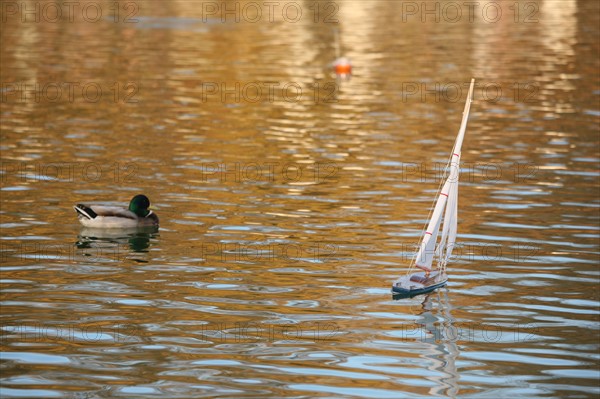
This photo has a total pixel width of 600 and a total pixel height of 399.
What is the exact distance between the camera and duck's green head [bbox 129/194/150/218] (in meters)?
31.8

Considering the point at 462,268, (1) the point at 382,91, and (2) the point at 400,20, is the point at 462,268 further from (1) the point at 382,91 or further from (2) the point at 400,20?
(2) the point at 400,20

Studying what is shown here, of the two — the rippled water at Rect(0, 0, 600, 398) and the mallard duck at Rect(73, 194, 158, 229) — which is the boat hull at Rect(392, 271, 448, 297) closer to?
the rippled water at Rect(0, 0, 600, 398)

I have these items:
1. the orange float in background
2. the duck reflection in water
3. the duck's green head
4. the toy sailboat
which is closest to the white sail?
the toy sailboat

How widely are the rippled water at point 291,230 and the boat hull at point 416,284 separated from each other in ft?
1.08

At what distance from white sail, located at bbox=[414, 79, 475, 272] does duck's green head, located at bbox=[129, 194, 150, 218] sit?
27.8 ft

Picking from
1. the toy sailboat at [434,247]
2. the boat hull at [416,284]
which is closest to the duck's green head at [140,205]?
the toy sailboat at [434,247]

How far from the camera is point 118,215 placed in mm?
31781

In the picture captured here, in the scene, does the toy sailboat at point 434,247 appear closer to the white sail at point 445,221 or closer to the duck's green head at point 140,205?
the white sail at point 445,221

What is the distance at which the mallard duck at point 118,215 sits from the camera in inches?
1233

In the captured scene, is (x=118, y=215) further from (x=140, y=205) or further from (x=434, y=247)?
(x=434, y=247)

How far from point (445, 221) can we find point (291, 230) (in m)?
6.34

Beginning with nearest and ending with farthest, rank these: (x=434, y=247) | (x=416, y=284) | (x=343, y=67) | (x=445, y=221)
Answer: (x=416, y=284), (x=434, y=247), (x=445, y=221), (x=343, y=67)

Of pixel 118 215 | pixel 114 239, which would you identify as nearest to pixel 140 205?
pixel 118 215

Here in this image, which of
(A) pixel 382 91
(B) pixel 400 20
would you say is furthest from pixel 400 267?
(B) pixel 400 20
